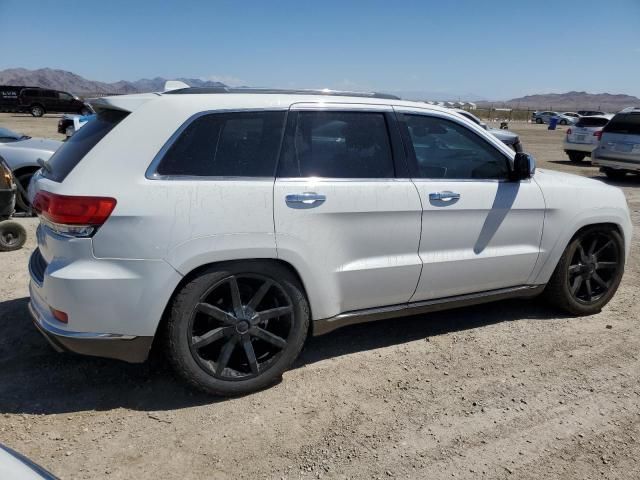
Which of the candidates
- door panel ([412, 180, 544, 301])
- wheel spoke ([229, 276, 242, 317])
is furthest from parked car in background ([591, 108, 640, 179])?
wheel spoke ([229, 276, 242, 317])

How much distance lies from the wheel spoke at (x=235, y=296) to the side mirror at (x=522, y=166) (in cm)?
226

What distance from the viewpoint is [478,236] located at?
3990mm

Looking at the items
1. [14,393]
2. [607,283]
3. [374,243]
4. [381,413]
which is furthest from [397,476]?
[607,283]

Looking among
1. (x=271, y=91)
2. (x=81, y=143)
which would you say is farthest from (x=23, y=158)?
(x=271, y=91)

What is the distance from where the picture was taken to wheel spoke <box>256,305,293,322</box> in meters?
3.33

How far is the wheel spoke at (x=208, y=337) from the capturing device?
3.19 meters

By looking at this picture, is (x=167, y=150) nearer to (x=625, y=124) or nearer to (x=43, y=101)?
(x=625, y=124)

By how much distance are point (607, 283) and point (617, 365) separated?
1088 millimetres

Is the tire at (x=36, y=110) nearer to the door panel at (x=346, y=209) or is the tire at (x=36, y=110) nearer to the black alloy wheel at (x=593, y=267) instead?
the door panel at (x=346, y=209)

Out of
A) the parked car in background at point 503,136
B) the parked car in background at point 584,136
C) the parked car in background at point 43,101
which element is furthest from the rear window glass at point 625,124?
the parked car in background at point 43,101

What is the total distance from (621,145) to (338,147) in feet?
41.0

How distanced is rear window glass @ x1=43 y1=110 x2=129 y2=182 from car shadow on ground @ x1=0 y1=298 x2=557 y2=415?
130 cm

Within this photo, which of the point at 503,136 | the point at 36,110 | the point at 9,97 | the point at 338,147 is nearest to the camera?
the point at 338,147

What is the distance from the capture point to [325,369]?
3768 mm
